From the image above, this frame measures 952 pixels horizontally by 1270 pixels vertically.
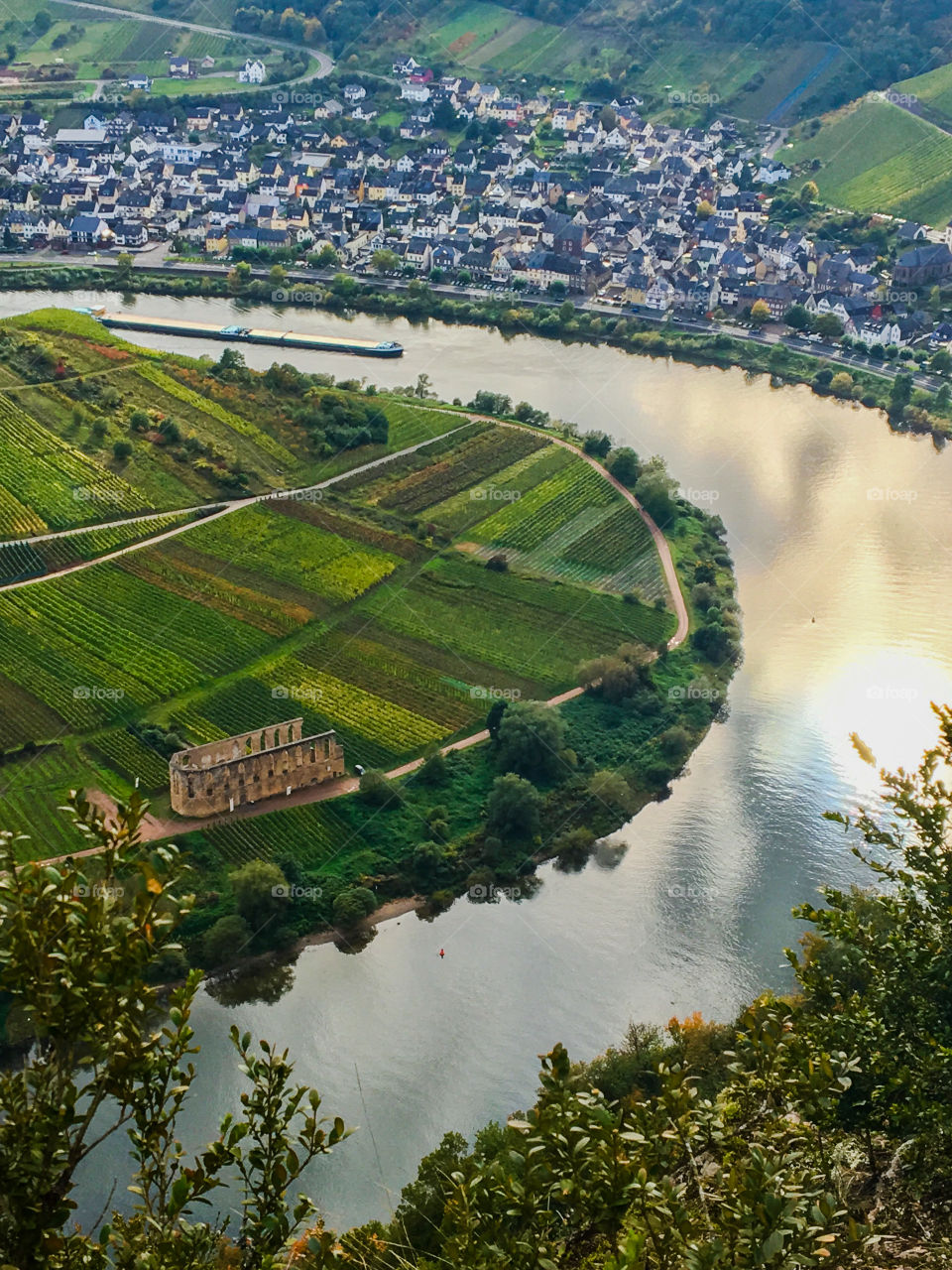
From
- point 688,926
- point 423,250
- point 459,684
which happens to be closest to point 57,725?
point 459,684

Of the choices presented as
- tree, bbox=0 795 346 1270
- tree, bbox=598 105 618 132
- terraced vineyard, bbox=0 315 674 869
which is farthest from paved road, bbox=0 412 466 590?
tree, bbox=598 105 618 132

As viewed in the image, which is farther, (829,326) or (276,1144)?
(829,326)

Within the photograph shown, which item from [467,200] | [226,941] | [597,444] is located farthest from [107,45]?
[226,941]

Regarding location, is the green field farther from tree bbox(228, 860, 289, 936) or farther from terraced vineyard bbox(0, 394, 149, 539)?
tree bbox(228, 860, 289, 936)

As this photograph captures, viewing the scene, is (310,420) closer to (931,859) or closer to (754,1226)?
(931,859)

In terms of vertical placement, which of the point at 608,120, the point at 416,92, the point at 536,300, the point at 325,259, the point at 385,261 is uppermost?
the point at 416,92

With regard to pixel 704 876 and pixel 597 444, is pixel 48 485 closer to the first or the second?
pixel 597 444
